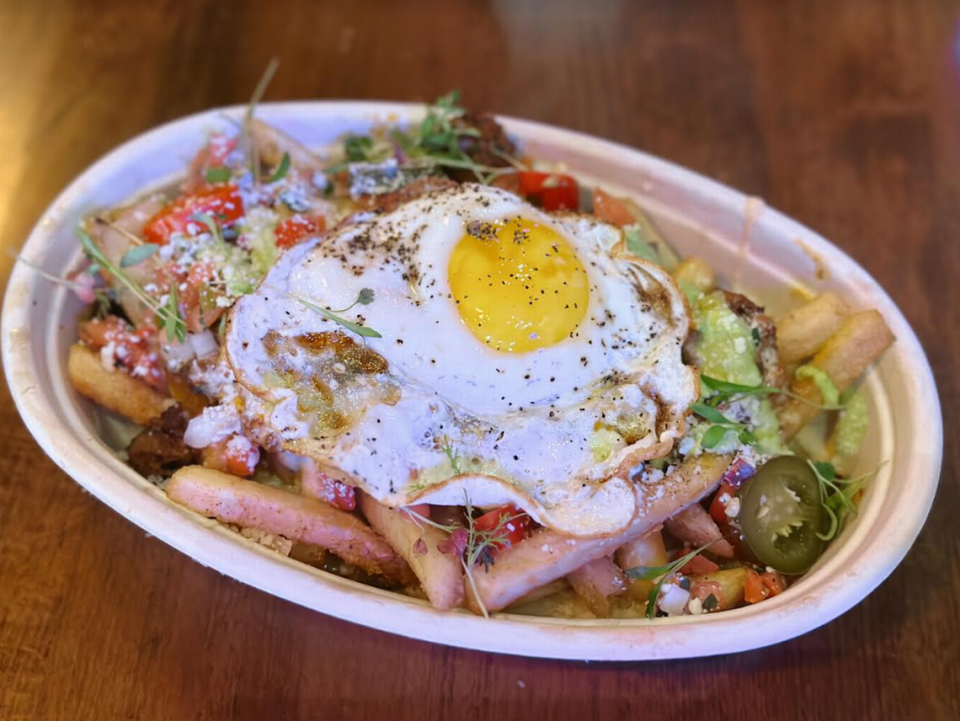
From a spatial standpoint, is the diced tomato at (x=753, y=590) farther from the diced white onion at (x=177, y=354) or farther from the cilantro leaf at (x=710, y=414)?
the diced white onion at (x=177, y=354)

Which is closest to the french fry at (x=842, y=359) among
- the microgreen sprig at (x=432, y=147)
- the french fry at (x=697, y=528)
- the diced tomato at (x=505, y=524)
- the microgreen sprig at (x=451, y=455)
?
the french fry at (x=697, y=528)

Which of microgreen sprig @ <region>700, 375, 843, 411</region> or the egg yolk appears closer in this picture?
the egg yolk

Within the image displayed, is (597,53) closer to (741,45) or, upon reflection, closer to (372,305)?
(741,45)

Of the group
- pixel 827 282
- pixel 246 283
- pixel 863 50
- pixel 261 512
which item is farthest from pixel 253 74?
pixel 863 50

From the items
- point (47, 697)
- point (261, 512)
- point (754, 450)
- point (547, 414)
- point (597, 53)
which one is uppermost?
point (597, 53)

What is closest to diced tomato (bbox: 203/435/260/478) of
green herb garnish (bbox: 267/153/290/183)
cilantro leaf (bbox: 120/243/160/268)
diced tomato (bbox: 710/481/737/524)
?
cilantro leaf (bbox: 120/243/160/268)

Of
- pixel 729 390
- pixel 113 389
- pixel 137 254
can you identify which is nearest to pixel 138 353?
pixel 113 389

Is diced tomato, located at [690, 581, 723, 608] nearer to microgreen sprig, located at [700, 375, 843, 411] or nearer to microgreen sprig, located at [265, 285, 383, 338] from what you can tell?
microgreen sprig, located at [700, 375, 843, 411]
